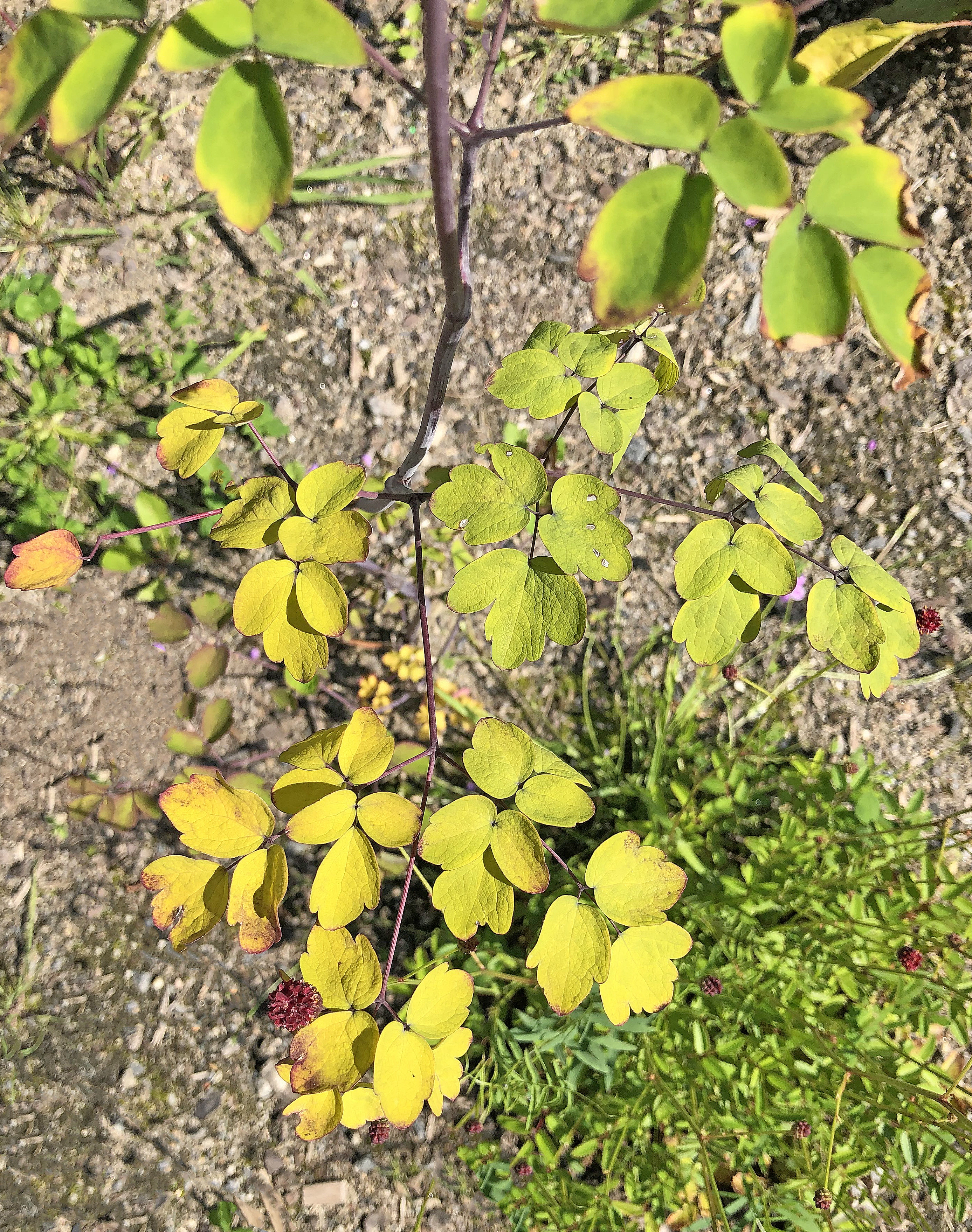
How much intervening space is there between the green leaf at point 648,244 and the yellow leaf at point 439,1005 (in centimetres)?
73

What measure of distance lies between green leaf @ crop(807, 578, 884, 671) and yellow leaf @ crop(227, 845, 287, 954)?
0.72m

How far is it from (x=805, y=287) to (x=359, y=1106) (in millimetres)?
1028

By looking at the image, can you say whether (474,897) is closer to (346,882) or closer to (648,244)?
(346,882)

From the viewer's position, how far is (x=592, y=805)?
2.82 feet

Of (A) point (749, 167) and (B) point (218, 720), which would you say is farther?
(B) point (218, 720)

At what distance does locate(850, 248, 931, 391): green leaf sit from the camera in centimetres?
63

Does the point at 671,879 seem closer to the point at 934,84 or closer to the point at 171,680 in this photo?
the point at 171,680

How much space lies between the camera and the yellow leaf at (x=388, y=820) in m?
0.84

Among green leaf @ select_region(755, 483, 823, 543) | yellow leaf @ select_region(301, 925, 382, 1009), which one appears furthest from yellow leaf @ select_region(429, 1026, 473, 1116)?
green leaf @ select_region(755, 483, 823, 543)

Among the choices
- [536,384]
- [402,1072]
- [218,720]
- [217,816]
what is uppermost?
[536,384]

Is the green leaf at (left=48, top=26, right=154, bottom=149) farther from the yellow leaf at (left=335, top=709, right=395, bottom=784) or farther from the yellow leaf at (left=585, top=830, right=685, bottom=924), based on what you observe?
the yellow leaf at (left=585, top=830, right=685, bottom=924)

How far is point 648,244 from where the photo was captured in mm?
568

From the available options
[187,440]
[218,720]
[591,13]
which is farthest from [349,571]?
[591,13]

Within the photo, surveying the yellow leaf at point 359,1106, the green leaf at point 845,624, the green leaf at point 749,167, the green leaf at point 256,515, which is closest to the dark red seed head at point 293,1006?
the yellow leaf at point 359,1106
